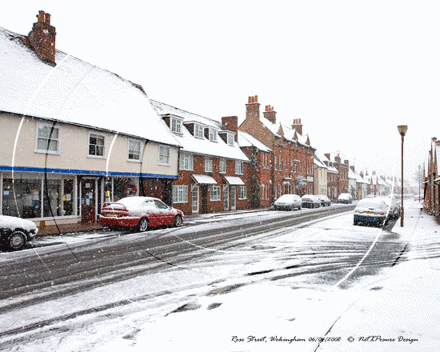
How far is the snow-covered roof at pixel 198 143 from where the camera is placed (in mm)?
27688

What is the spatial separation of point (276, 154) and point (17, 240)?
36109mm

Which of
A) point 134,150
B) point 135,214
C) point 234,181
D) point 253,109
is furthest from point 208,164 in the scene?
point 253,109

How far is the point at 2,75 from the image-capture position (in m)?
16.1

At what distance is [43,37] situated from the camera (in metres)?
19.2

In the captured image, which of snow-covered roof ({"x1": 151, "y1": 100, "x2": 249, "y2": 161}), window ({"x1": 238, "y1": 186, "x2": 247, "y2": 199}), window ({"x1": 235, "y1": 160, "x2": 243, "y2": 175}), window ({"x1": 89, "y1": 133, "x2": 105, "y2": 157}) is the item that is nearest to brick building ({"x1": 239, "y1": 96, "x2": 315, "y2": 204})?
window ({"x1": 238, "y1": 186, "x2": 247, "y2": 199})

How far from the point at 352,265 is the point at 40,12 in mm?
20272

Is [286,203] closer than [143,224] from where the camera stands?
No

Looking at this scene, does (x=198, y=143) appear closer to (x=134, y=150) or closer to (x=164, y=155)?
(x=164, y=155)

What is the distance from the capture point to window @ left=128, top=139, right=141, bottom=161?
2091 centimetres

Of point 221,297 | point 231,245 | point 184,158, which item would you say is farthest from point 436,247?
point 184,158

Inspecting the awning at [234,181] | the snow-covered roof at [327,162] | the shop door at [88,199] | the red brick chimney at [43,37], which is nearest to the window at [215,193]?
the awning at [234,181]

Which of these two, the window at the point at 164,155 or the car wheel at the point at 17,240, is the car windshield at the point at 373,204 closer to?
the window at the point at 164,155

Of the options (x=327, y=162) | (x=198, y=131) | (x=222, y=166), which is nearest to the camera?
(x=198, y=131)

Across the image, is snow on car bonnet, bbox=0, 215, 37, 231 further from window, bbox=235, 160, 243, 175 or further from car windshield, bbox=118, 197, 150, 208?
window, bbox=235, 160, 243, 175
